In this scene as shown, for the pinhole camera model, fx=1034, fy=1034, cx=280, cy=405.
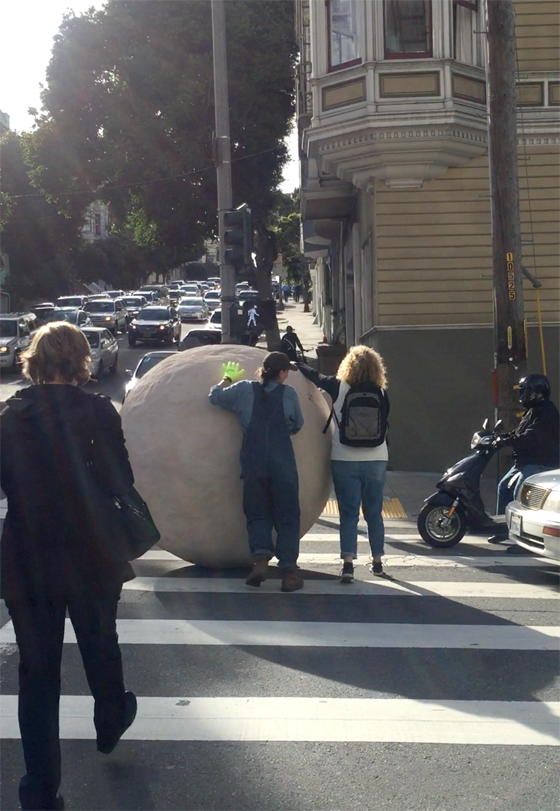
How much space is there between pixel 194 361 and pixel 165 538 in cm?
137

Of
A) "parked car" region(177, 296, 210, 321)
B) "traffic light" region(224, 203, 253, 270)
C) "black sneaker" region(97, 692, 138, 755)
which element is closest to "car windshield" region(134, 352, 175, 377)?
"traffic light" region(224, 203, 253, 270)

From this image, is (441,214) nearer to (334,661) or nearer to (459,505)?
(459,505)

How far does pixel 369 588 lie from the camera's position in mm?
7758

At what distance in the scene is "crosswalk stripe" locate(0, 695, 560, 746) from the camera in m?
4.79

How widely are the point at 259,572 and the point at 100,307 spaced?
134 feet

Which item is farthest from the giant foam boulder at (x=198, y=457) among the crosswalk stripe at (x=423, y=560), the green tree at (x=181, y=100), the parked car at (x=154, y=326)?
the parked car at (x=154, y=326)

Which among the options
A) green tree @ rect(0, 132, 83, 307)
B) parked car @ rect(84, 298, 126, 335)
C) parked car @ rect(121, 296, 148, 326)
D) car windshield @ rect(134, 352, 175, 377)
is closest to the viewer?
car windshield @ rect(134, 352, 175, 377)

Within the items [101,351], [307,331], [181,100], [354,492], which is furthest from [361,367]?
[307,331]

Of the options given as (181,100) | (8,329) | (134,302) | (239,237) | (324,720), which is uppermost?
(181,100)

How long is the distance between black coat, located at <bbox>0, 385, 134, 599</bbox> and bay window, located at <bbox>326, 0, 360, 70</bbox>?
12050 mm

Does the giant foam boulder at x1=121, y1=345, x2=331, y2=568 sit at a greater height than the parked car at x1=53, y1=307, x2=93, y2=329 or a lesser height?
lesser

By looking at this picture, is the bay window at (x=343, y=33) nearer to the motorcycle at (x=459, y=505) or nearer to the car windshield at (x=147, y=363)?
the car windshield at (x=147, y=363)

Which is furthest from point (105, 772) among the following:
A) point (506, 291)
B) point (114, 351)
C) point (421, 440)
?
point (114, 351)

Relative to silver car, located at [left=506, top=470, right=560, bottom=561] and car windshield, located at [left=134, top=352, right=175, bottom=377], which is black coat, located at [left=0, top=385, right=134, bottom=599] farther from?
car windshield, located at [left=134, top=352, right=175, bottom=377]
